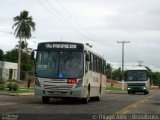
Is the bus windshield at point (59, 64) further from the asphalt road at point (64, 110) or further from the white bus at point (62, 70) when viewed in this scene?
the asphalt road at point (64, 110)

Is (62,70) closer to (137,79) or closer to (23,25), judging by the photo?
(137,79)

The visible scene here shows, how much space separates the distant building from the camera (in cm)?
9062

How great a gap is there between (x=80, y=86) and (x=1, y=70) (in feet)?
215

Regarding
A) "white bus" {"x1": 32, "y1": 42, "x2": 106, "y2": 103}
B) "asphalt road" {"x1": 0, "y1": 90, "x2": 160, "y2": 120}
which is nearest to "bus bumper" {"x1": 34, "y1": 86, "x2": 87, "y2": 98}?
"white bus" {"x1": 32, "y1": 42, "x2": 106, "y2": 103}

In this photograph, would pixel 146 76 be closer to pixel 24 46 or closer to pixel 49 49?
pixel 49 49

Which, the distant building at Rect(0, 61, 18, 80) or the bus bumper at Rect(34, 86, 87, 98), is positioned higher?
the distant building at Rect(0, 61, 18, 80)

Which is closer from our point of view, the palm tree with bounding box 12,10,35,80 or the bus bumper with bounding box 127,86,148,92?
the bus bumper with bounding box 127,86,148,92

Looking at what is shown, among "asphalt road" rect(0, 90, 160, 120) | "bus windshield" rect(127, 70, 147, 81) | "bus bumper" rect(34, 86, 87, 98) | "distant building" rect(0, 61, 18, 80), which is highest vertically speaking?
"distant building" rect(0, 61, 18, 80)

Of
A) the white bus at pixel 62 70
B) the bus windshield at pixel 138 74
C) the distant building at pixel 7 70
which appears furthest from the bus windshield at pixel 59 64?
the distant building at pixel 7 70

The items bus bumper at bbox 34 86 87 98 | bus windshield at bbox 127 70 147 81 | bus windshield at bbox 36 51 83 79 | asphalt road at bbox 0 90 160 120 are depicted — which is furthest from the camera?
bus windshield at bbox 127 70 147 81

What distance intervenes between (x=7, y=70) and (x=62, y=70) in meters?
69.5

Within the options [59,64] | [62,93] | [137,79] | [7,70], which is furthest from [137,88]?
[7,70]

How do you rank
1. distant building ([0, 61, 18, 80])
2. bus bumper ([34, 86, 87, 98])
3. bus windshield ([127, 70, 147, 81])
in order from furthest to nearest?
1. distant building ([0, 61, 18, 80])
2. bus windshield ([127, 70, 147, 81])
3. bus bumper ([34, 86, 87, 98])

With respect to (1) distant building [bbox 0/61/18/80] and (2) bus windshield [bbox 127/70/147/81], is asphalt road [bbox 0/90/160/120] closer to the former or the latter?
(2) bus windshield [bbox 127/70/147/81]
